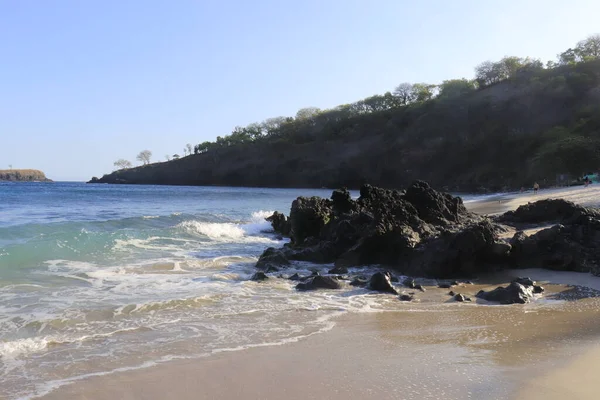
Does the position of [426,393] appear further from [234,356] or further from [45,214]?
[45,214]

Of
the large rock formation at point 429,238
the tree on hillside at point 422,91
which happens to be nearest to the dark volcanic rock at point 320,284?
the large rock formation at point 429,238

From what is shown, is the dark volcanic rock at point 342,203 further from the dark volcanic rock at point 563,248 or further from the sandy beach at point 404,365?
the sandy beach at point 404,365

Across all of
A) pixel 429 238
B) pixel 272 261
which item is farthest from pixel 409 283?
pixel 272 261

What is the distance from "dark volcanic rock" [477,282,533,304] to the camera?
7453mm

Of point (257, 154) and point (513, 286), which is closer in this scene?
point (513, 286)

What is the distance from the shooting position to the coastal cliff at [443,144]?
47.4 m

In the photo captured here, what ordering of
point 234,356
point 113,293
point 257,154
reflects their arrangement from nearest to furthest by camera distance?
point 234,356 < point 113,293 < point 257,154

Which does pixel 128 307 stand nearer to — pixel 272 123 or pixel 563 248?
pixel 563 248

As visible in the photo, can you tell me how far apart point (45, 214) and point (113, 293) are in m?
17.8

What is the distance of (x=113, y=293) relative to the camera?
27.6 feet

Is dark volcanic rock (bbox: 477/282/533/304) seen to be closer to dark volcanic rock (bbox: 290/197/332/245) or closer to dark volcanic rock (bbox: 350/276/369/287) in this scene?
dark volcanic rock (bbox: 350/276/369/287)

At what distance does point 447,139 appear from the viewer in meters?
68.3

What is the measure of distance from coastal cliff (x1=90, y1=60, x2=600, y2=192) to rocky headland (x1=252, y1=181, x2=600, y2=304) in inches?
1132

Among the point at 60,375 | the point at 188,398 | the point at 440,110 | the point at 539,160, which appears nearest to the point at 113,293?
the point at 60,375
